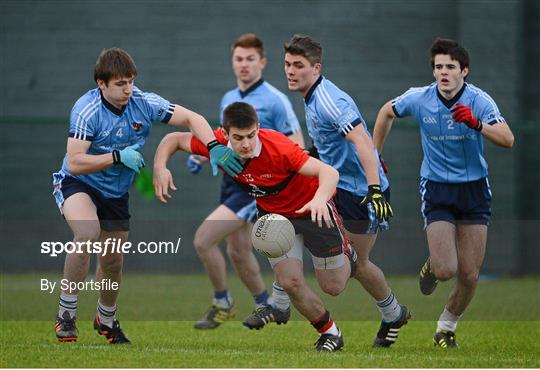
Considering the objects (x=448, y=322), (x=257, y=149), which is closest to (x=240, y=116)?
(x=257, y=149)

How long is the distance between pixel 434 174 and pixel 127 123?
2.22 meters

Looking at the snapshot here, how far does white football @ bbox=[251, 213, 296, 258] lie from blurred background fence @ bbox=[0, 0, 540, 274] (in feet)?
22.8

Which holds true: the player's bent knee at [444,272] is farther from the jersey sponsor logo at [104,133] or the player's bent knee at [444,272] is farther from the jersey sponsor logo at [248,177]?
the jersey sponsor logo at [104,133]

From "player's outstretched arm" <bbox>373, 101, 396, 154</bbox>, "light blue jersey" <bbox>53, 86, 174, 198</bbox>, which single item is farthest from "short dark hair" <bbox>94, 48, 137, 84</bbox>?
"player's outstretched arm" <bbox>373, 101, 396, 154</bbox>

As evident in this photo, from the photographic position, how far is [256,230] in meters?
7.35

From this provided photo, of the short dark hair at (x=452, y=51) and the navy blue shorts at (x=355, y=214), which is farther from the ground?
the short dark hair at (x=452, y=51)

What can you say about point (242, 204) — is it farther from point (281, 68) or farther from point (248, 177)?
point (281, 68)

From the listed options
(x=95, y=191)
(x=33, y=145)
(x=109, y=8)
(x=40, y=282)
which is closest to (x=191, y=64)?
(x=109, y=8)

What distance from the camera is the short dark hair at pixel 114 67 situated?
7746 mm

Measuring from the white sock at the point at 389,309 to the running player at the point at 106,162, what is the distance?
165 centimetres

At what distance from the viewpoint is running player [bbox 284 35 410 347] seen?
784cm

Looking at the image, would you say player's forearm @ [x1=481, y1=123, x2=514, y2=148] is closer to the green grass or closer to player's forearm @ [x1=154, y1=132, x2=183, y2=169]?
the green grass

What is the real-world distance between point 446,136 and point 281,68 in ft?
22.8

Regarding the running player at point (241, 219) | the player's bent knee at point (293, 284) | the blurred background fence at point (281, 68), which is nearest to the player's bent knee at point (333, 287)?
the player's bent knee at point (293, 284)
